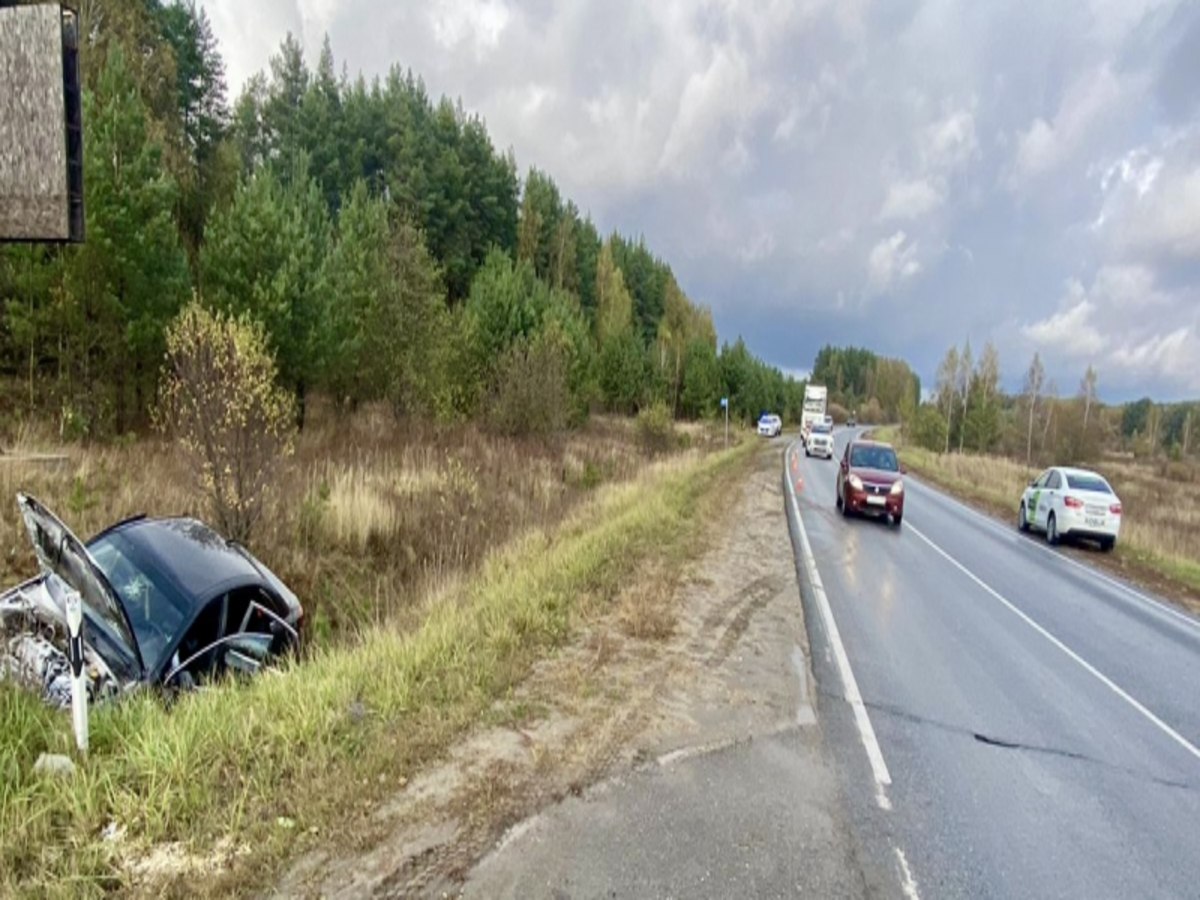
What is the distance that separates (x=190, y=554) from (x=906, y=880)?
641 cm

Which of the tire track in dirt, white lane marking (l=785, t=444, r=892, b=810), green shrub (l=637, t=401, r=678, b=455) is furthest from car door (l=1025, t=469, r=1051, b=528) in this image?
green shrub (l=637, t=401, r=678, b=455)

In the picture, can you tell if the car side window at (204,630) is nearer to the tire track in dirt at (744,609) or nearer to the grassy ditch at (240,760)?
the grassy ditch at (240,760)

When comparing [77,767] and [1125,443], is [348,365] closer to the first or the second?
[77,767]

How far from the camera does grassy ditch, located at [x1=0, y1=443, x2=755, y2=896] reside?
272 cm

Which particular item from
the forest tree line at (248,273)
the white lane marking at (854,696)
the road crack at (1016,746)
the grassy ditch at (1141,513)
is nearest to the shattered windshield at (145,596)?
the white lane marking at (854,696)

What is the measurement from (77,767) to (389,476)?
1114cm

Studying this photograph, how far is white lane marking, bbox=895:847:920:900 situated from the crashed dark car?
515 cm

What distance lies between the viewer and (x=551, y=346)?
22922mm

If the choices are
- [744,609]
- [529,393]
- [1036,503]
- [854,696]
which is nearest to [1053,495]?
[1036,503]

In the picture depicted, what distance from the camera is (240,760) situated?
11.4 feet

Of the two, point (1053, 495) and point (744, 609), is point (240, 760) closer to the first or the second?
point (744, 609)

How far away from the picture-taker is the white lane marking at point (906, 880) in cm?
305

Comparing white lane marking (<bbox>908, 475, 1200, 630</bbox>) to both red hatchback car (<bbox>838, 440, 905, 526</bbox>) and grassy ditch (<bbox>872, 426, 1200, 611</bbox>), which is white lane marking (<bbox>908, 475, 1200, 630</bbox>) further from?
red hatchback car (<bbox>838, 440, 905, 526</bbox>)

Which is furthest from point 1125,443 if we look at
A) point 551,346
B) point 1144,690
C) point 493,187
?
point 1144,690
